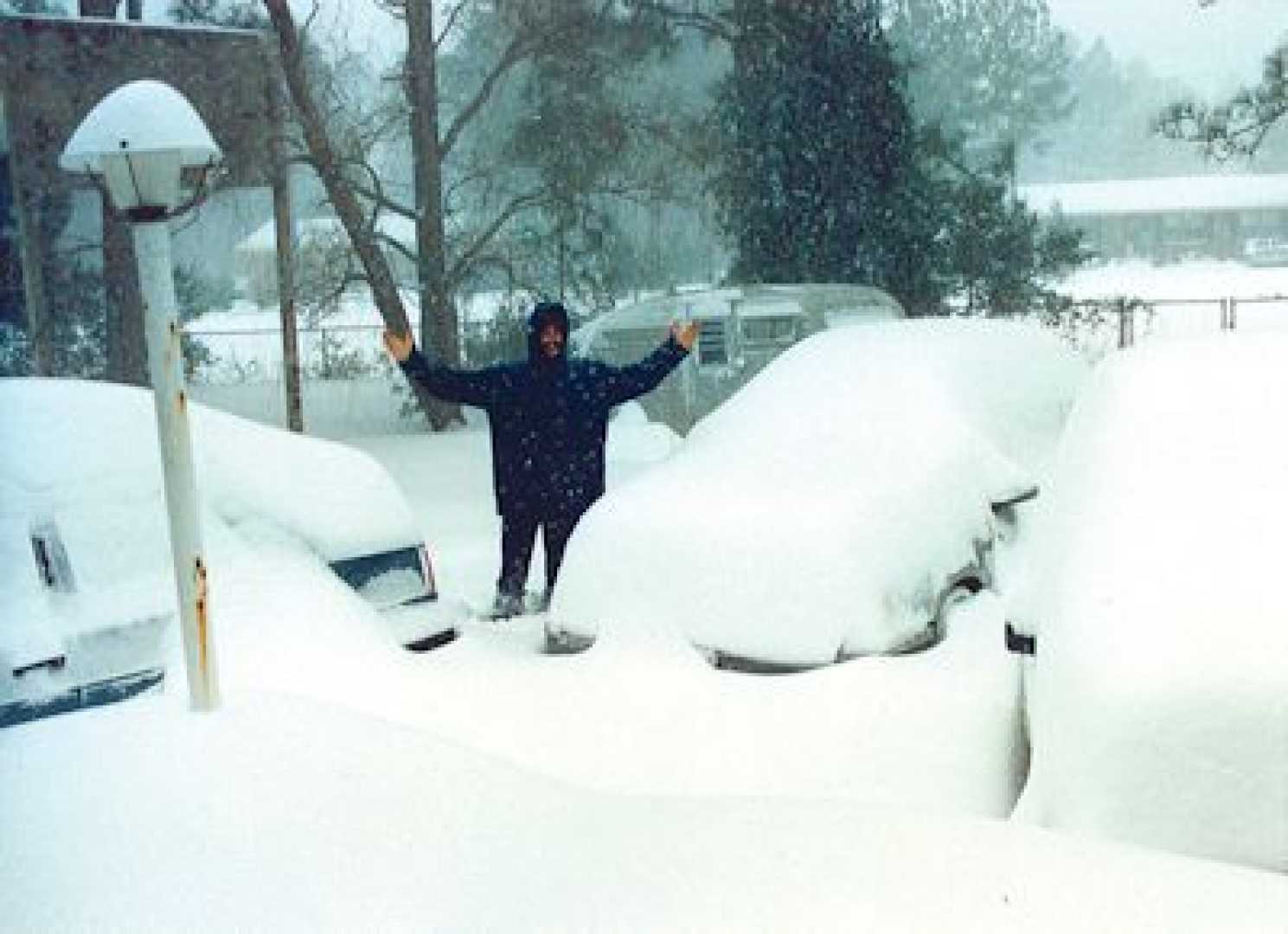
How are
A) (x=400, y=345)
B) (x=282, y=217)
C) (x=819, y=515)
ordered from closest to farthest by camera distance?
(x=819, y=515) → (x=400, y=345) → (x=282, y=217)

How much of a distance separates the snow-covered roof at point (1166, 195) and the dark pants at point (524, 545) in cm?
3222

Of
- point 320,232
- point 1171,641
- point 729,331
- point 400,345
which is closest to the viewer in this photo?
point 1171,641

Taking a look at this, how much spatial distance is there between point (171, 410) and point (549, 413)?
335cm

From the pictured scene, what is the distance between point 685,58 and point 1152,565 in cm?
2406

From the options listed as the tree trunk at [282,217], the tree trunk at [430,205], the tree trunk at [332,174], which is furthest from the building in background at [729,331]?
the tree trunk at [430,205]

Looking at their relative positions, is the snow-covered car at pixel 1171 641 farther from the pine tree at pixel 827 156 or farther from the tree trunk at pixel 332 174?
the pine tree at pixel 827 156

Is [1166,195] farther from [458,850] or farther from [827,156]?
[458,850]

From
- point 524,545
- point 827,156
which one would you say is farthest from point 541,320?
point 827,156

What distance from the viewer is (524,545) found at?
626 centimetres

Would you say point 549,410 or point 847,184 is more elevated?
point 847,184

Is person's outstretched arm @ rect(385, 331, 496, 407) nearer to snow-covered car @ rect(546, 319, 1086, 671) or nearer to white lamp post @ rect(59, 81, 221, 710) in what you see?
snow-covered car @ rect(546, 319, 1086, 671)

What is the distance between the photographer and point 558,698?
4.55 m

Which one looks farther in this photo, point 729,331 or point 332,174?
point 332,174

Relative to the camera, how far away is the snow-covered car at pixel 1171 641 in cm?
220
